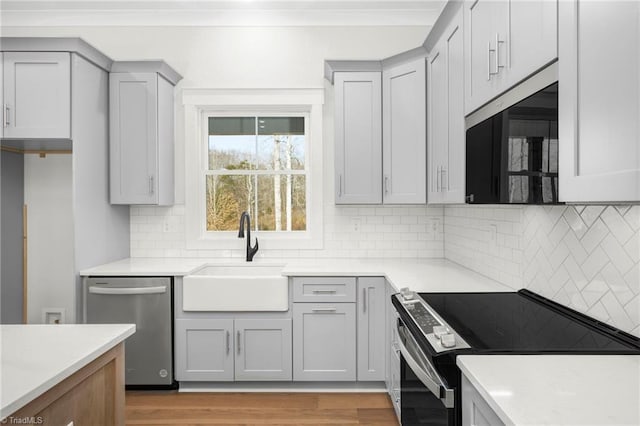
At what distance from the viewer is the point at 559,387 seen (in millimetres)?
1034

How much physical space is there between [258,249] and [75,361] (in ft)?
8.14

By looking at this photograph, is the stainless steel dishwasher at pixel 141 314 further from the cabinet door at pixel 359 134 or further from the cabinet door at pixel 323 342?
the cabinet door at pixel 359 134

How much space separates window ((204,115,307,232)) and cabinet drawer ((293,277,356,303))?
0.83 metres

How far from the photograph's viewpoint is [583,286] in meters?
1.70

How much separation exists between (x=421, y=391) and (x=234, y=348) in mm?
1736

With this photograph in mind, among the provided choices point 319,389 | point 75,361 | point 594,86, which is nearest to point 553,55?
point 594,86

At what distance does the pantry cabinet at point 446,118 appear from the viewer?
87.8 inches

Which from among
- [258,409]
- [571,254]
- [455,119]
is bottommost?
[258,409]

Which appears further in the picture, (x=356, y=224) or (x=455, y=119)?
(x=356, y=224)

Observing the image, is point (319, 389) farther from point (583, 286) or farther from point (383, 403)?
point (583, 286)

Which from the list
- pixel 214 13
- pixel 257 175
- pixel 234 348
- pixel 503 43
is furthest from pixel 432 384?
pixel 214 13

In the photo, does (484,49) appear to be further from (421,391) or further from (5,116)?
(5,116)

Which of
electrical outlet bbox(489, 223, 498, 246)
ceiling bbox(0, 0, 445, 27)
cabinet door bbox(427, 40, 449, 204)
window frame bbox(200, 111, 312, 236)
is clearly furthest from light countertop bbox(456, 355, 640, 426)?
ceiling bbox(0, 0, 445, 27)

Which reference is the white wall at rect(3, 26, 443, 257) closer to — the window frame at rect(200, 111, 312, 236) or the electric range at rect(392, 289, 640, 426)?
the window frame at rect(200, 111, 312, 236)
